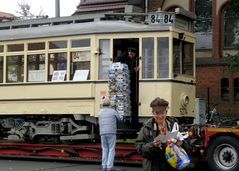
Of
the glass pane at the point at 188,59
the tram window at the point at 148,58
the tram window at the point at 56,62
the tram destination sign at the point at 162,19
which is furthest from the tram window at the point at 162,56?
the tram window at the point at 56,62

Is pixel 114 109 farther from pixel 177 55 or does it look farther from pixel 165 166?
pixel 165 166

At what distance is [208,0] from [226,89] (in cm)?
461

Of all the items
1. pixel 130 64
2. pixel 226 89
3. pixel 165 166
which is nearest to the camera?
pixel 165 166

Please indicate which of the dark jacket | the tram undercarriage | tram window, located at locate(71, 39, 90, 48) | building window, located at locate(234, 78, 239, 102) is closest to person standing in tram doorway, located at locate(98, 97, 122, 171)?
the tram undercarriage

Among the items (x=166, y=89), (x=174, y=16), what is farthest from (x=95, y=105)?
(x=174, y=16)

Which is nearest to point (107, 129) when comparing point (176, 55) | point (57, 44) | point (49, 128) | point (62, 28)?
point (49, 128)

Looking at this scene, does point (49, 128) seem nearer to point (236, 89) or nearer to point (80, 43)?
point (80, 43)

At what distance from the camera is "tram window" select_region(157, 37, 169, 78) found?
13281 millimetres

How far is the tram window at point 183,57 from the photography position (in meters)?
13.6

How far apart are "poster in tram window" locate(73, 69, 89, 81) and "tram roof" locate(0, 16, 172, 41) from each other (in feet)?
3.17

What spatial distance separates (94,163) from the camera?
14297mm

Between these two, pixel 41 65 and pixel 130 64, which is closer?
pixel 130 64

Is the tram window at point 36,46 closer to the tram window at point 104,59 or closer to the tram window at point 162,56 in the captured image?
the tram window at point 104,59

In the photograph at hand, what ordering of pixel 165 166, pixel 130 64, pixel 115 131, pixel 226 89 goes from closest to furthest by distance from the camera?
pixel 165 166 → pixel 115 131 → pixel 130 64 → pixel 226 89
